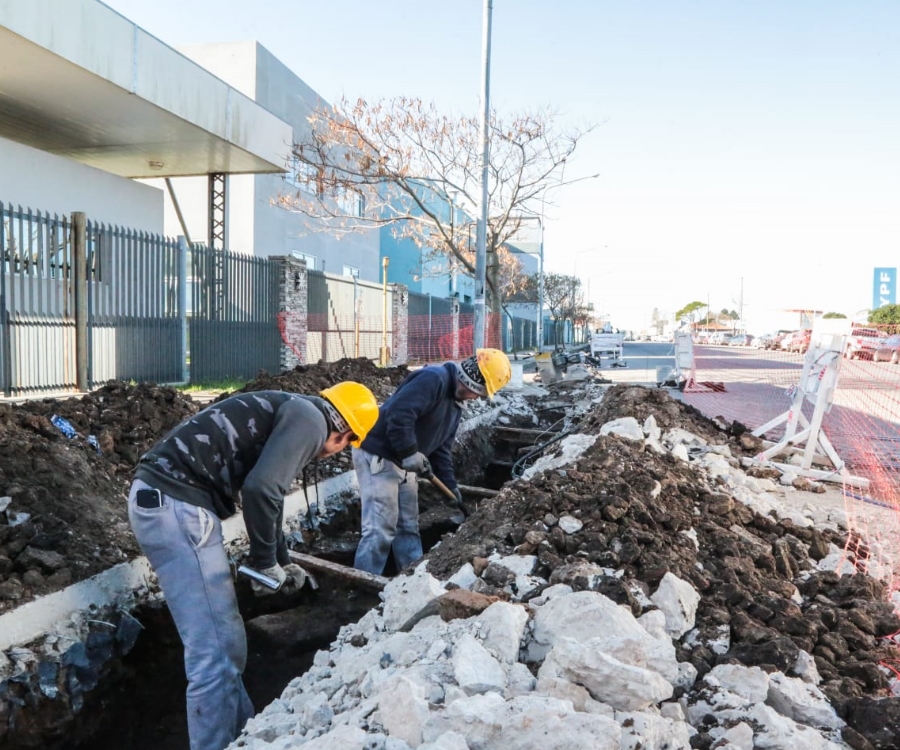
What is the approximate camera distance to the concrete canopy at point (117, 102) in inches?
339

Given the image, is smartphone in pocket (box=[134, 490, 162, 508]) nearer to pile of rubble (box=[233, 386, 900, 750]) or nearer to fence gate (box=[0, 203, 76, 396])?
pile of rubble (box=[233, 386, 900, 750])

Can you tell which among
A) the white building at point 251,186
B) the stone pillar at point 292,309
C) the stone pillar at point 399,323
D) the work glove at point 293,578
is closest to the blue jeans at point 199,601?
the work glove at point 293,578

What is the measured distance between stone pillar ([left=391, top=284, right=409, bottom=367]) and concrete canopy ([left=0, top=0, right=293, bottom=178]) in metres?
4.83

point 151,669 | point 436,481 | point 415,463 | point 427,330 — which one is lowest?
point 151,669

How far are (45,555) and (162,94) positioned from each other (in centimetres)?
896

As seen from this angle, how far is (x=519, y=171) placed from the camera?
1552cm

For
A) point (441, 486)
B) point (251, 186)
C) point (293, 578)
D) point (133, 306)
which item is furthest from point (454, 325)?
point (293, 578)

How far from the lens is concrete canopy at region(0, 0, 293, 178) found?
8609 millimetres

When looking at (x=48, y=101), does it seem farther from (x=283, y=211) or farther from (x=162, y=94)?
(x=283, y=211)

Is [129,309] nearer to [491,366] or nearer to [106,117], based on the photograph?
[106,117]

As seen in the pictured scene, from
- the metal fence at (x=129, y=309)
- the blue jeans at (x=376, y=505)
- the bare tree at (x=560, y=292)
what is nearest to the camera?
the blue jeans at (x=376, y=505)

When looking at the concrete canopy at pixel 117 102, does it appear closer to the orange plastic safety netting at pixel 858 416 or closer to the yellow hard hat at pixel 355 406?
the yellow hard hat at pixel 355 406

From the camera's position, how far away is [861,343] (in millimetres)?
7133

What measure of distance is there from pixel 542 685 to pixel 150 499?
1775 millimetres
